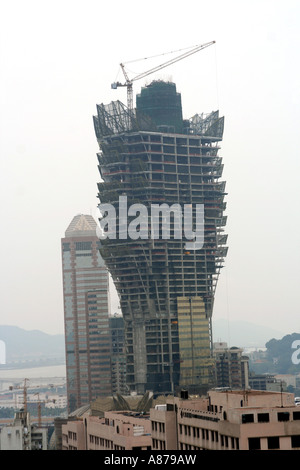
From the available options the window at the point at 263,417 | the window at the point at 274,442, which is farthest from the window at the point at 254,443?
the window at the point at 263,417

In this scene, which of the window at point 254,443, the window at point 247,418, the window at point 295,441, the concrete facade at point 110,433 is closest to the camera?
the window at point 254,443

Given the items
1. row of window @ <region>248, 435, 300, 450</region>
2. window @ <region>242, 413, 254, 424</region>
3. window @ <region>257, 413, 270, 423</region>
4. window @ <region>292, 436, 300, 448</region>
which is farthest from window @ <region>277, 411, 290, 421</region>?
window @ <region>242, 413, 254, 424</region>

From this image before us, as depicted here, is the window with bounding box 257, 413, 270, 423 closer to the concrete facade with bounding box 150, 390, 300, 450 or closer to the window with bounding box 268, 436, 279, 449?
the concrete facade with bounding box 150, 390, 300, 450

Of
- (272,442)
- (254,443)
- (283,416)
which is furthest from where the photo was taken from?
(283,416)

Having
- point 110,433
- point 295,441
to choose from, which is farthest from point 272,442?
point 110,433

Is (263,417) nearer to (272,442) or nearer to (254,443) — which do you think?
(272,442)

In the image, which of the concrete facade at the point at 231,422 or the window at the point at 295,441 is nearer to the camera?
the concrete facade at the point at 231,422

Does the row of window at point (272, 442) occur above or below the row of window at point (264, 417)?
below

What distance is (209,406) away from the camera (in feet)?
351

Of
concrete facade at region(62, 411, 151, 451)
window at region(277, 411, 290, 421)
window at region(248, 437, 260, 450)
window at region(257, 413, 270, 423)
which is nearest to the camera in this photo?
window at region(248, 437, 260, 450)

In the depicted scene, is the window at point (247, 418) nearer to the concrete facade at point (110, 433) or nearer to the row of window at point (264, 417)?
the row of window at point (264, 417)
